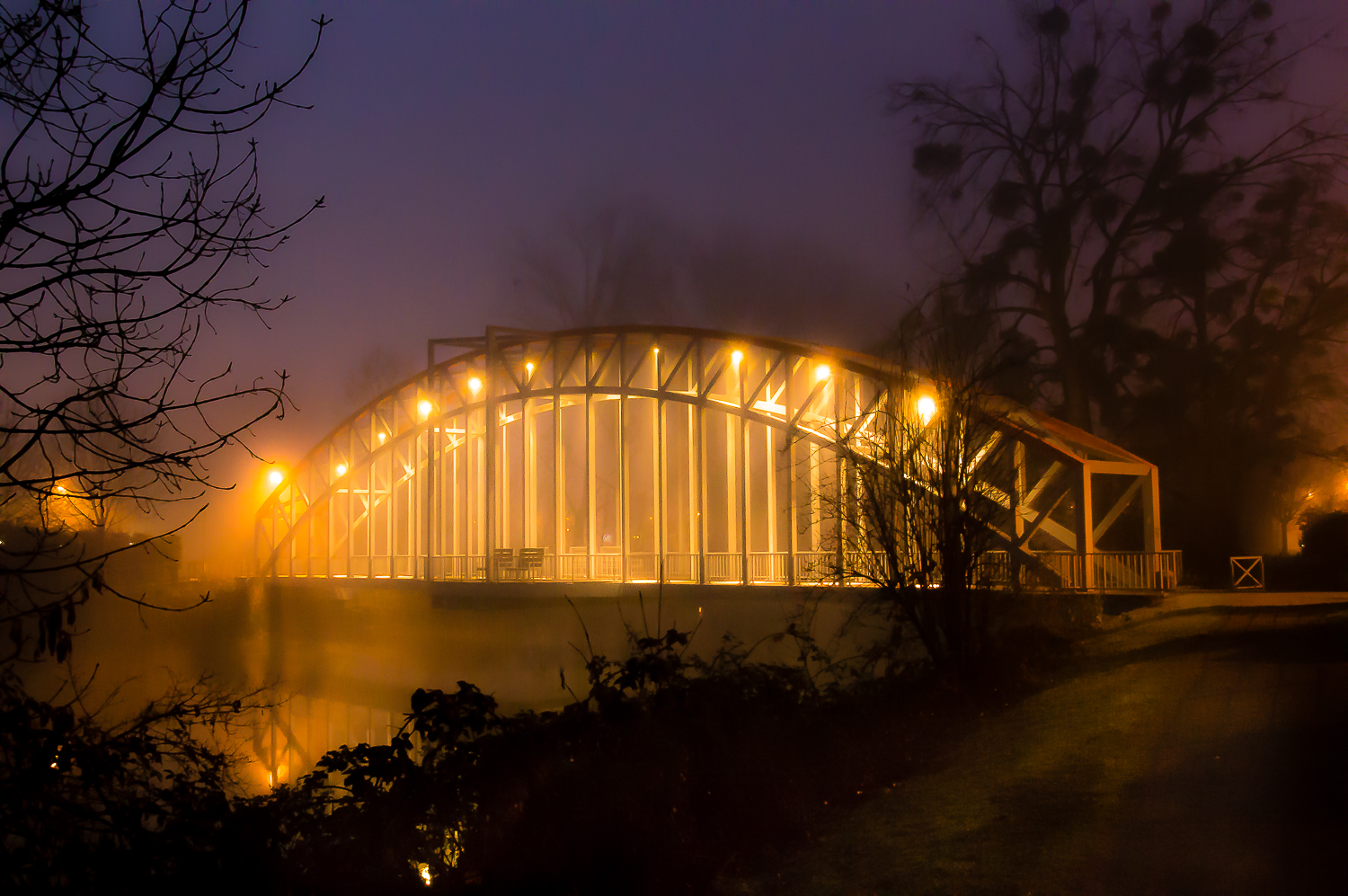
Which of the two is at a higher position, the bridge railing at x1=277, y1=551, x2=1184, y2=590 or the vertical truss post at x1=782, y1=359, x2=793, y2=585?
the vertical truss post at x1=782, y1=359, x2=793, y2=585

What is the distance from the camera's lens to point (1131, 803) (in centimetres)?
627

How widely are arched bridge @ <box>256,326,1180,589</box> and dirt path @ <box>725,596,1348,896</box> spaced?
3600mm

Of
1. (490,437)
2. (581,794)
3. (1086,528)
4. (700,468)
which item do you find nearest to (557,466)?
(490,437)

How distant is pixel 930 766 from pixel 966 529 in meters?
3.50

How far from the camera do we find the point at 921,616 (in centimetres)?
1176

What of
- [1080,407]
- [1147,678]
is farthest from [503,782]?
[1080,407]

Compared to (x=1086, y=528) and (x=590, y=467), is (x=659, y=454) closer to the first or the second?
(x=590, y=467)

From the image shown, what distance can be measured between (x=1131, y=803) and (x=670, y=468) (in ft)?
131

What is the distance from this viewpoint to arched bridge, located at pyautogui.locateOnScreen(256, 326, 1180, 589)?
61.5ft

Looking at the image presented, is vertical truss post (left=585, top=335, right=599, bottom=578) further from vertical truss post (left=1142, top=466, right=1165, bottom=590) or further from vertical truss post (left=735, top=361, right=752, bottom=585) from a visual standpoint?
vertical truss post (left=1142, top=466, right=1165, bottom=590)

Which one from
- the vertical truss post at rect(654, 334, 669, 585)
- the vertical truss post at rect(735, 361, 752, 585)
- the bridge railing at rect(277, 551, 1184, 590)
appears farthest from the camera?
the vertical truss post at rect(654, 334, 669, 585)

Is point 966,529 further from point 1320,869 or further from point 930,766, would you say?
point 1320,869

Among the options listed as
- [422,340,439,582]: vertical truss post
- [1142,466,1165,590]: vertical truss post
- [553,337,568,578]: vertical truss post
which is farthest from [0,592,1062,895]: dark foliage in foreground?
[422,340,439,582]: vertical truss post

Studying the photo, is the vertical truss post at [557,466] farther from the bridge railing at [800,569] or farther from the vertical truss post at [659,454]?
the vertical truss post at [659,454]
